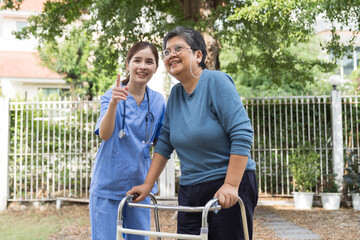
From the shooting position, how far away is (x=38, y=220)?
711 centimetres

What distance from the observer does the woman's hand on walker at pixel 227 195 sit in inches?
74.2

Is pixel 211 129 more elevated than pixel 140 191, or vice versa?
pixel 211 129

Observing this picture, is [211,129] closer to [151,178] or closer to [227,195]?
[227,195]

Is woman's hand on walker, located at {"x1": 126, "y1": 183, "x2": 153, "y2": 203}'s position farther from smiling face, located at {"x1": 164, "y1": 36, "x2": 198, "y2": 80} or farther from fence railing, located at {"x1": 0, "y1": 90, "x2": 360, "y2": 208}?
fence railing, located at {"x1": 0, "y1": 90, "x2": 360, "y2": 208}

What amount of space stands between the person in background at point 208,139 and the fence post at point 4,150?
691 cm

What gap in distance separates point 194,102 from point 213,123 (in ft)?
0.54

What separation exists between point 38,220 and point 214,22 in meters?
4.63

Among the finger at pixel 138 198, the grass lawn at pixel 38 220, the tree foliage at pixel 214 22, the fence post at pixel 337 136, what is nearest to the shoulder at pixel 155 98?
the finger at pixel 138 198

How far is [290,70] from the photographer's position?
849cm

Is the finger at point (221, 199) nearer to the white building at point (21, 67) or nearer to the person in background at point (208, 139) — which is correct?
the person in background at point (208, 139)

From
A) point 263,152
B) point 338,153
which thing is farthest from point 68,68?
point 338,153

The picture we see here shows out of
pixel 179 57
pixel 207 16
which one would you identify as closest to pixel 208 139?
pixel 179 57

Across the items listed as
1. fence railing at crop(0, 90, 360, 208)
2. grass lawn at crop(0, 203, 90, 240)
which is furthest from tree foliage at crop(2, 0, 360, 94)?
grass lawn at crop(0, 203, 90, 240)

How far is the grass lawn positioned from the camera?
5.97 meters
